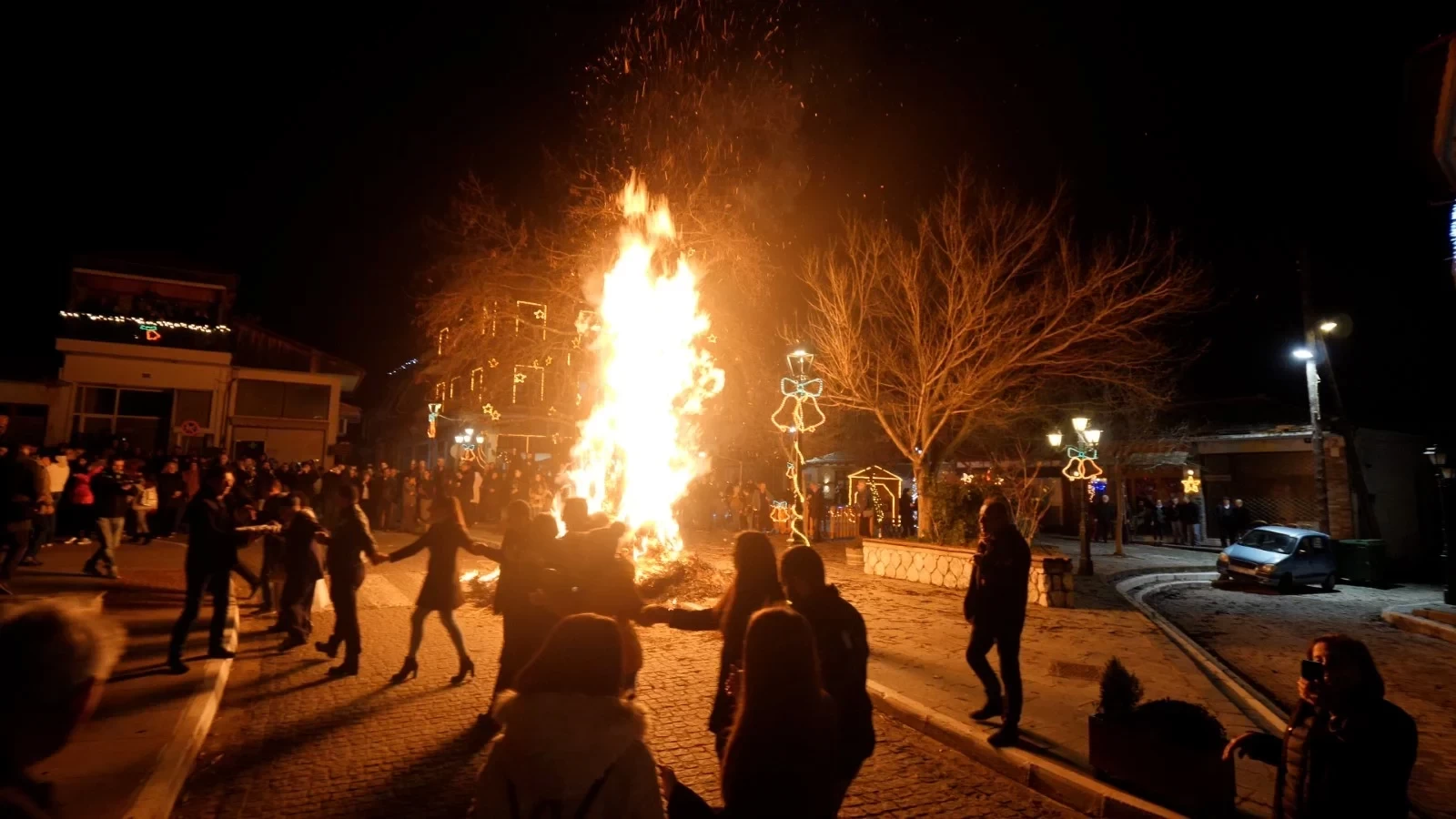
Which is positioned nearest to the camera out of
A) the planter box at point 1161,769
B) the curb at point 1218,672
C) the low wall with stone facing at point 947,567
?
the planter box at point 1161,769

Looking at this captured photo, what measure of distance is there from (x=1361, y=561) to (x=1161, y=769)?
18.2m

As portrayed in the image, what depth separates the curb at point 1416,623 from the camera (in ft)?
37.2

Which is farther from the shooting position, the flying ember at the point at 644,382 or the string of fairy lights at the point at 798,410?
the string of fairy lights at the point at 798,410

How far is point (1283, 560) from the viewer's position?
1622 cm

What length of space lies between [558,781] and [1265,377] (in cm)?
3676

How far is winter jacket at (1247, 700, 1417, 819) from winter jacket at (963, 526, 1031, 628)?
8.35ft

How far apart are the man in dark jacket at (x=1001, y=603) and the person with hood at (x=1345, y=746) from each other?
2.43m

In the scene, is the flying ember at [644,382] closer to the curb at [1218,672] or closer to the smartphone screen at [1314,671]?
the curb at [1218,672]

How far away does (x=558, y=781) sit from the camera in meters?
2.13

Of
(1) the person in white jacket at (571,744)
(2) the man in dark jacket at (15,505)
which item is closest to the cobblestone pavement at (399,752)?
(1) the person in white jacket at (571,744)

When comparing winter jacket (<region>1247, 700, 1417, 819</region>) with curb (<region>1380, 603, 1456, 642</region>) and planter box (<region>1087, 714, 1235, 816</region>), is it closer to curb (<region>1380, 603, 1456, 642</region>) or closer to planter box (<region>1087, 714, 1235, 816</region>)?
planter box (<region>1087, 714, 1235, 816</region>)

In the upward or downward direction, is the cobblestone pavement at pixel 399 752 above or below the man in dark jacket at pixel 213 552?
below

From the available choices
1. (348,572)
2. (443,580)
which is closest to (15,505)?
(348,572)

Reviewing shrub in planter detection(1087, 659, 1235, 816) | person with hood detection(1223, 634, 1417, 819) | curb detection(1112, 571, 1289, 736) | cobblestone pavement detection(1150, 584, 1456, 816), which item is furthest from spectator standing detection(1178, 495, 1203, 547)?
person with hood detection(1223, 634, 1417, 819)
